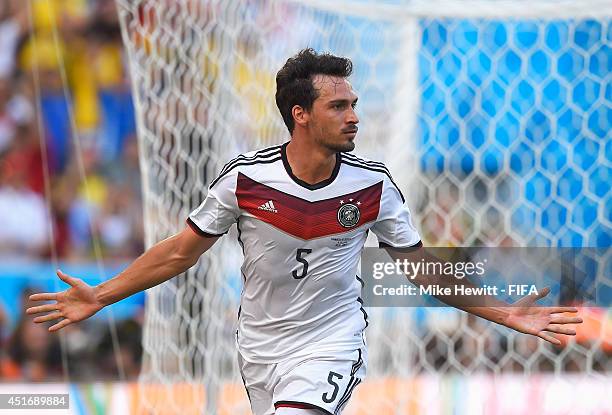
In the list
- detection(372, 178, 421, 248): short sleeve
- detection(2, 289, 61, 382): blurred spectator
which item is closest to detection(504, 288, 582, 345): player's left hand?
detection(372, 178, 421, 248): short sleeve

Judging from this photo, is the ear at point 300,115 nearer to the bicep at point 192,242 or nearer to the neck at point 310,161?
the neck at point 310,161

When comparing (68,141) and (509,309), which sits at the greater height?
(68,141)

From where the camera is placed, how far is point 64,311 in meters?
3.55

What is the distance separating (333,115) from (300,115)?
0.44ft

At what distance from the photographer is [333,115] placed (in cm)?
339

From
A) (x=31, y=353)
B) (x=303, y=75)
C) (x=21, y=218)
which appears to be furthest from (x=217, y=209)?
(x=21, y=218)

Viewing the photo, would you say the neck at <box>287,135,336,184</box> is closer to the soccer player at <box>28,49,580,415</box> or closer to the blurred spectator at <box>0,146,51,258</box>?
the soccer player at <box>28,49,580,415</box>

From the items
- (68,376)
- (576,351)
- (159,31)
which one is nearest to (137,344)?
(68,376)

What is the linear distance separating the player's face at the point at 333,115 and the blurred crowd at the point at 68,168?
9.77 ft

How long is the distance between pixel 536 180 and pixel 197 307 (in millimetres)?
1853

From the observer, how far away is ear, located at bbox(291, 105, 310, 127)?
136 inches

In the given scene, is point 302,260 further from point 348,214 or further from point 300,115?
point 300,115

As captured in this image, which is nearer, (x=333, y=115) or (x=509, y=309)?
(x=333, y=115)

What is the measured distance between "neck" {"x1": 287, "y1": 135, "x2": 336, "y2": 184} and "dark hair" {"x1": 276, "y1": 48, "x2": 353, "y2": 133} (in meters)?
0.10
